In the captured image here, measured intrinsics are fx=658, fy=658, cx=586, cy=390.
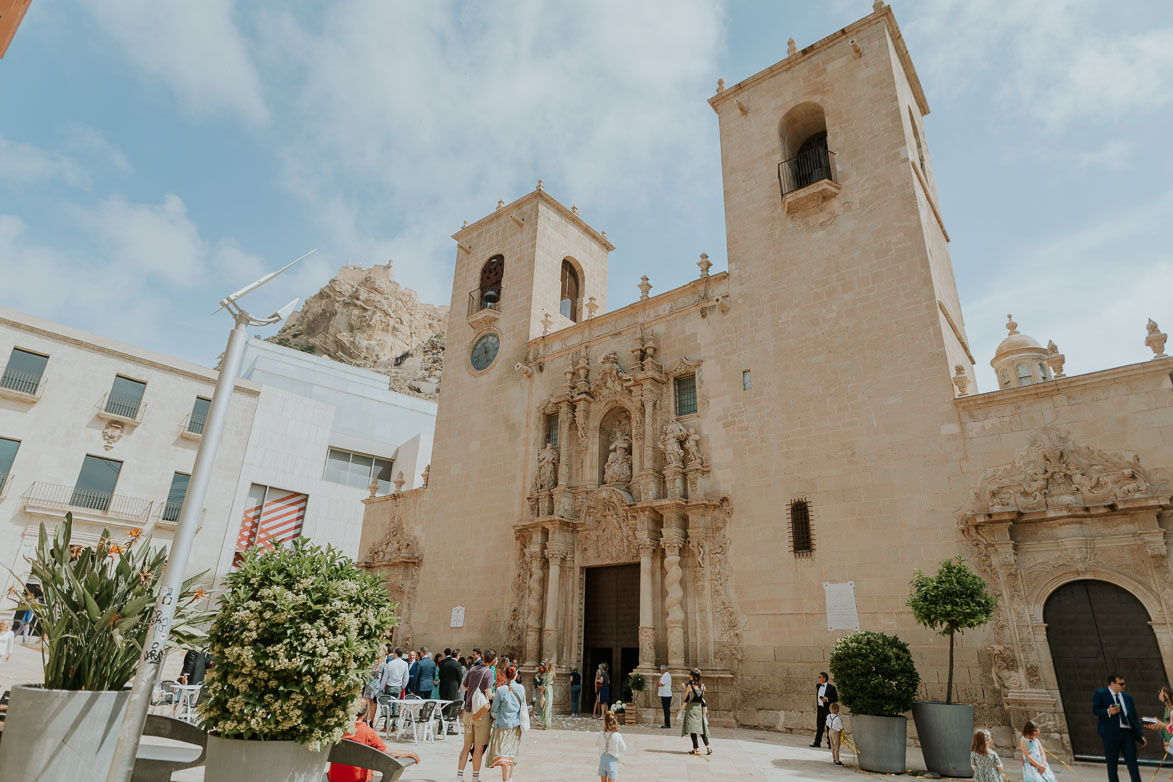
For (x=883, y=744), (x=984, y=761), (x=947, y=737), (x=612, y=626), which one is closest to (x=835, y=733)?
(x=883, y=744)

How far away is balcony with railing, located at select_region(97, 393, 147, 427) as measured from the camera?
23656mm

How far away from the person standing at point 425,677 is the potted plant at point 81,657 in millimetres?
7443

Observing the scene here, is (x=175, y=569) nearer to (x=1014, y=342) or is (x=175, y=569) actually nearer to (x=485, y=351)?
(x=485, y=351)

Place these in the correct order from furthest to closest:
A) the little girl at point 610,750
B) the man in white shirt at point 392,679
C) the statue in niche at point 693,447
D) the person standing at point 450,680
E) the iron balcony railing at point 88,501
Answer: the iron balcony railing at point 88,501 → the statue in niche at point 693,447 → the person standing at point 450,680 → the man in white shirt at point 392,679 → the little girl at point 610,750

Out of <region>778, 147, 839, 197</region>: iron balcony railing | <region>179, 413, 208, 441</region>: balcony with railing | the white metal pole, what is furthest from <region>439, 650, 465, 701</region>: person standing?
<region>179, 413, 208, 441</region>: balcony with railing

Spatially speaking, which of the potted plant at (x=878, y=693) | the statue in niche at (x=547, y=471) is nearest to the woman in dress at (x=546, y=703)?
the statue in niche at (x=547, y=471)

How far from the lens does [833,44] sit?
17.5 metres

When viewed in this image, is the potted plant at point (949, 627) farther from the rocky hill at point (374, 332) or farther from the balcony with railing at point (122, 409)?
the rocky hill at point (374, 332)

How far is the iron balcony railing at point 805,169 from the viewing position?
17.0 metres

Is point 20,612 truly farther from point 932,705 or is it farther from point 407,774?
point 932,705

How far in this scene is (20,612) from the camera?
21.0 meters

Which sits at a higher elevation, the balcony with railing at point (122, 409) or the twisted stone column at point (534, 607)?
the balcony with railing at point (122, 409)

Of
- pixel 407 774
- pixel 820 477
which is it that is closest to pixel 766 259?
pixel 820 477

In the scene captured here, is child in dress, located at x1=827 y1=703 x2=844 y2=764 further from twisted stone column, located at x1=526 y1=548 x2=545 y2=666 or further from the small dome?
the small dome
